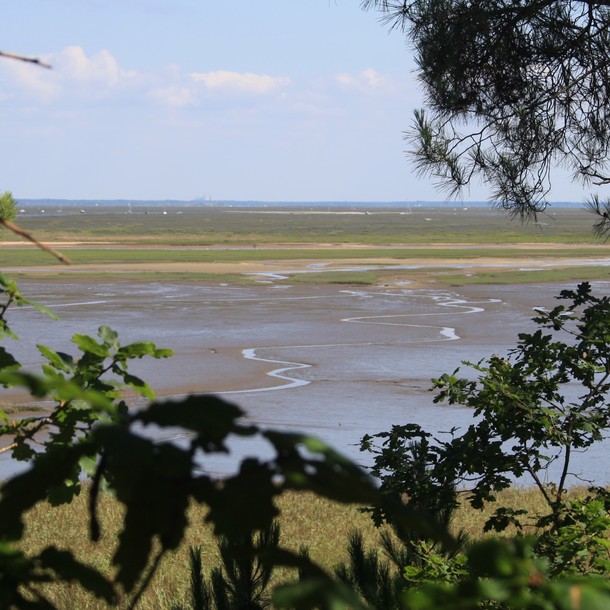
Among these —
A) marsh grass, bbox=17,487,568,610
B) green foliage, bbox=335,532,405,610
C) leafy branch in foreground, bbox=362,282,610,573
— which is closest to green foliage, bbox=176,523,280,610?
green foliage, bbox=335,532,405,610

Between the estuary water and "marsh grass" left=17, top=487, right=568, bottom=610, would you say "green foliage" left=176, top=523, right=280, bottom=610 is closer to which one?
"marsh grass" left=17, top=487, right=568, bottom=610

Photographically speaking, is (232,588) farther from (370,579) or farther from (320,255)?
(320,255)

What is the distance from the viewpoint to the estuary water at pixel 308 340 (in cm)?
1555

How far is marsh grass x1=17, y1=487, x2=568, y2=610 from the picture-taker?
25.2 ft

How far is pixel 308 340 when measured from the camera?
23828 millimetres

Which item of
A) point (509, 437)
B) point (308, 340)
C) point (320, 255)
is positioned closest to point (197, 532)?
point (509, 437)

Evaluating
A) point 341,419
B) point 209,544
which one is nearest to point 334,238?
point 341,419

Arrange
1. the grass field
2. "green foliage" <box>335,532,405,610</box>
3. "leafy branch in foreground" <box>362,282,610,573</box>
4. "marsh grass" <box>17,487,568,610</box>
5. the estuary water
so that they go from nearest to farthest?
"green foliage" <box>335,532,405,610</box> → "leafy branch in foreground" <box>362,282,610,573</box> → "marsh grass" <box>17,487,568,610</box> → the estuary water → the grass field

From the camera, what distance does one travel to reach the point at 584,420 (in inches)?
200

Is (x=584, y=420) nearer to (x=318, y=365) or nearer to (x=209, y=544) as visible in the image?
(x=209, y=544)

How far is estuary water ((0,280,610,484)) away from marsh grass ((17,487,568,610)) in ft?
2.81

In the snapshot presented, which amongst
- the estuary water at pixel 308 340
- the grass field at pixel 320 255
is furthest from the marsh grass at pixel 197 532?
the grass field at pixel 320 255

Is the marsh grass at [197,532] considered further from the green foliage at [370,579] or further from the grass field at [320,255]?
the grass field at [320,255]

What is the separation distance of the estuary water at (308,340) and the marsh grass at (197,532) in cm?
86
